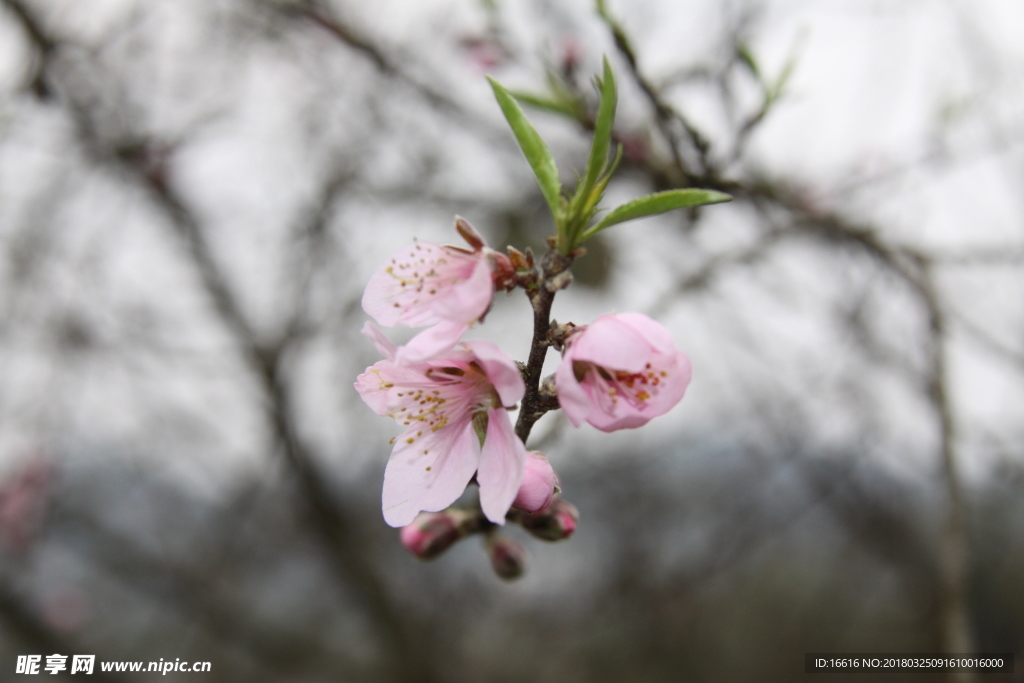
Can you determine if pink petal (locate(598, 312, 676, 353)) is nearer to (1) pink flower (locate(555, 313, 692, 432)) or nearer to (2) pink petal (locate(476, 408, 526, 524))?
(1) pink flower (locate(555, 313, 692, 432))

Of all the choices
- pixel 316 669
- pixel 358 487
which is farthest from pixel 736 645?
pixel 358 487

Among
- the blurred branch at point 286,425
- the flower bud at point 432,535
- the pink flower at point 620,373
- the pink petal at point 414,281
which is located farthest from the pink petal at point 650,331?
the blurred branch at point 286,425

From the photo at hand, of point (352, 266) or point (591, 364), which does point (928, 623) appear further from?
point (591, 364)

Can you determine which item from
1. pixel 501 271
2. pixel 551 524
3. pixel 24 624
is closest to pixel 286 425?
pixel 24 624

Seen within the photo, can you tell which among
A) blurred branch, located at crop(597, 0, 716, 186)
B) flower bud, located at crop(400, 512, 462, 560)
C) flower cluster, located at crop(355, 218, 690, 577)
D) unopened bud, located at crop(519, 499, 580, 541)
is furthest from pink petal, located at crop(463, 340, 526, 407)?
blurred branch, located at crop(597, 0, 716, 186)

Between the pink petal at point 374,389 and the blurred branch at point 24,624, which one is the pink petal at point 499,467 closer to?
the pink petal at point 374,389
